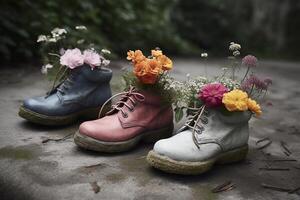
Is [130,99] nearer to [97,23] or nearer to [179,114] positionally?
[179,114]

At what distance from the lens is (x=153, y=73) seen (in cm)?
181

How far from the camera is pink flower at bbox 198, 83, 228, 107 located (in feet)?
5.59

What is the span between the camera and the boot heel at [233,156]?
5.82 feet

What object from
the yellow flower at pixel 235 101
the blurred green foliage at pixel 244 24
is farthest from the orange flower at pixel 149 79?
the blurred green foliage at pixel 244 24

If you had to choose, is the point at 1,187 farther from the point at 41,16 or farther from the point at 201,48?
the point at 201,48

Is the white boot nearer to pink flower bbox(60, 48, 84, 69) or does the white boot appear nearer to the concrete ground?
the concrete ground

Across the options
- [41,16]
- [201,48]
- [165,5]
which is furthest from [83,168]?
[201,48]

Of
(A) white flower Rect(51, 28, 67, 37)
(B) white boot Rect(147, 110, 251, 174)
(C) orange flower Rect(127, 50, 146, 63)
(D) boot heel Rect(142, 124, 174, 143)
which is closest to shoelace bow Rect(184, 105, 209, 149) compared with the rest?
(B) white boot Rect(147, 110, 251, 174)

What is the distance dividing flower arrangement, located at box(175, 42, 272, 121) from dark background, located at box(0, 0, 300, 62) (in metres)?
2.33

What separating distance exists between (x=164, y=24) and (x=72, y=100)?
4.11 metres

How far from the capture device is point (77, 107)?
83.4 inches

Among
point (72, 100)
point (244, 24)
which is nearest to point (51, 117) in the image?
point (72, 100)

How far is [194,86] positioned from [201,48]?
5.16m

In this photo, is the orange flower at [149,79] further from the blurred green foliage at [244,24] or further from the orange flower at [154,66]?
the blurred green foliage at [244,24]
